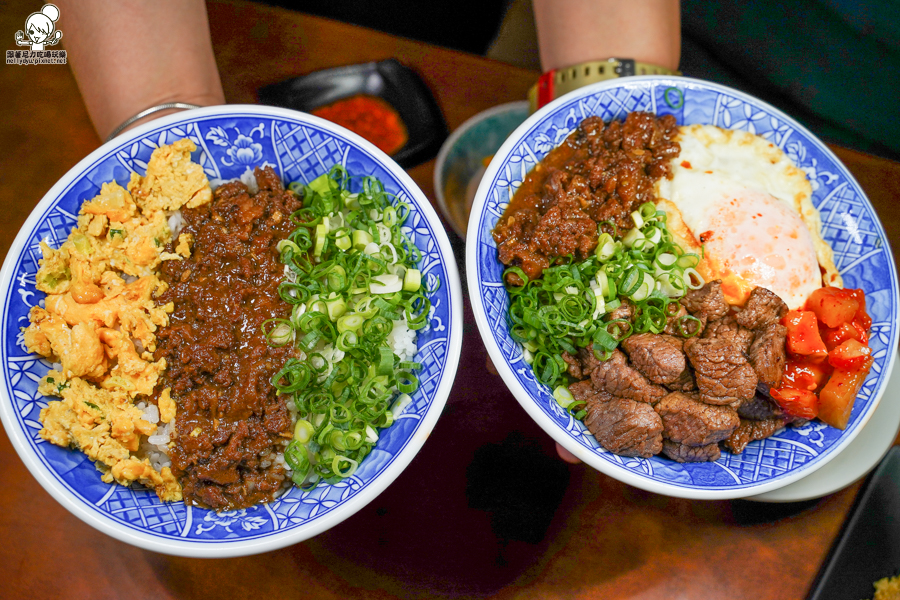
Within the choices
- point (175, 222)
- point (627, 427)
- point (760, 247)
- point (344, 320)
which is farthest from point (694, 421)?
point (175, 222)

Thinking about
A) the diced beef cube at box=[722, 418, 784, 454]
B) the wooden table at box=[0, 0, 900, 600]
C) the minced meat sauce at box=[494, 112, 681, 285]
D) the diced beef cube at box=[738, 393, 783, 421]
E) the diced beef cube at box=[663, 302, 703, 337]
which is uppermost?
the minced meat sauce at box=[494, 112, 681, 285]

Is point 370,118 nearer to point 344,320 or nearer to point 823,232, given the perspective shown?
point 344,320

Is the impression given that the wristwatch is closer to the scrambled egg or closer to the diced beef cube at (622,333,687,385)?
the diced beef cube at (622,333,687,385)

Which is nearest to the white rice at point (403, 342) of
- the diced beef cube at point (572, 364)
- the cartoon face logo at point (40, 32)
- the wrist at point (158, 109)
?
the diced beef cube at point (572, 364)

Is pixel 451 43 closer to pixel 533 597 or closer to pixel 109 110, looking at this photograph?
pixel 109 110

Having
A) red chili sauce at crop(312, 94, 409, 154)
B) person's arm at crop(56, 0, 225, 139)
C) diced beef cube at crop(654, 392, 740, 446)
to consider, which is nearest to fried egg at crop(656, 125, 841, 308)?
diced beef cube at crop(654, 392, 740, 446)

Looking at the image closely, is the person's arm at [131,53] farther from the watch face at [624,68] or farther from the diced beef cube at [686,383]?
the diced beef cube at [686,383]
